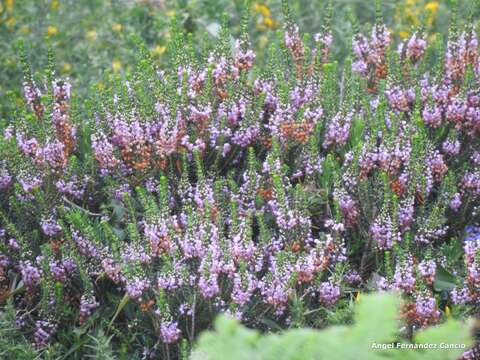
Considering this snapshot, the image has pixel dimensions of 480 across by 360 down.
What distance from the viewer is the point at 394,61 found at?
3.71 metres

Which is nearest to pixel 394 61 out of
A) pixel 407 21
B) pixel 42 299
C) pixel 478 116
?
pixel 478 116

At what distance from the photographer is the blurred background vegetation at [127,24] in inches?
224

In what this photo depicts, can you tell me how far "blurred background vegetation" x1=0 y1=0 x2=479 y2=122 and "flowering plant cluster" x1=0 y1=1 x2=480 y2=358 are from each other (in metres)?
1.94

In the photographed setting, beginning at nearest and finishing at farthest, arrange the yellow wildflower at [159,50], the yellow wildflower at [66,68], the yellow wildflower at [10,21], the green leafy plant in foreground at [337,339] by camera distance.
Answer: the green leafy plant in foreground at [337,339], the yellow wildflower at [159,50], the yellow wildflower at [66,68], the yellow wildflower at [10,21]

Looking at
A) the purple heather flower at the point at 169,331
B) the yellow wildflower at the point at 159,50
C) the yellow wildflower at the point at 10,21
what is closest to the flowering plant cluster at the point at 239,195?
the purple heather flower at the point at 169,331

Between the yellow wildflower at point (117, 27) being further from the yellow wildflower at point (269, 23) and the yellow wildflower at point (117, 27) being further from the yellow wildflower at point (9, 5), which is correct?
the yellow wildflower at point (269, 23)

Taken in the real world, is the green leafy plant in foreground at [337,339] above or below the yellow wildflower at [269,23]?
below

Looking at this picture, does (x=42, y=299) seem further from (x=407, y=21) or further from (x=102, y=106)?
(x=407, y=21)

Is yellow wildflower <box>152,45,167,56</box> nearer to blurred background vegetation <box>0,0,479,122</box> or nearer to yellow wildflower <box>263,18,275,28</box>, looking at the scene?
blurred background vegetation <box>0,0,479,122</box>

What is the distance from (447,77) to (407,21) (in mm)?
2658

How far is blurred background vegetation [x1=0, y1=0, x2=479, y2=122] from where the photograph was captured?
570cm

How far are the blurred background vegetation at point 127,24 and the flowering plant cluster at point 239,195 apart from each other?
1941mm

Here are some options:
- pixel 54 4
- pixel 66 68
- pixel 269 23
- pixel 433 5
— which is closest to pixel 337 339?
pixel 66 68

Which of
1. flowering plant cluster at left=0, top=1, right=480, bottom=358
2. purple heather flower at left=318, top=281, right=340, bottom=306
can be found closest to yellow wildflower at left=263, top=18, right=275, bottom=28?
flowering plant cluster at left=0, top=1, right=480, bottom=358
